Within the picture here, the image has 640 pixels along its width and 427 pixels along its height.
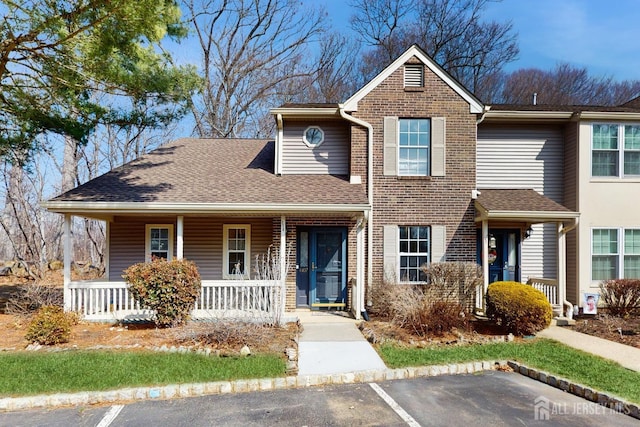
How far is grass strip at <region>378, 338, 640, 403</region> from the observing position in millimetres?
5453

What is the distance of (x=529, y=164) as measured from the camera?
11.4 metres

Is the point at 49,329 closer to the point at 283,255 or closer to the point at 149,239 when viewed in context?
the point at 149,239

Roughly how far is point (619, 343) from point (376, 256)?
534 centimetres

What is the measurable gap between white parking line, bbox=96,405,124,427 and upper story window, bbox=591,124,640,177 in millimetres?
12367

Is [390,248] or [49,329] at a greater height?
[390,248]

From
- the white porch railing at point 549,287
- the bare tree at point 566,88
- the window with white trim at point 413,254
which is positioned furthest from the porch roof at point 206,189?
the bare tree at point 566,88

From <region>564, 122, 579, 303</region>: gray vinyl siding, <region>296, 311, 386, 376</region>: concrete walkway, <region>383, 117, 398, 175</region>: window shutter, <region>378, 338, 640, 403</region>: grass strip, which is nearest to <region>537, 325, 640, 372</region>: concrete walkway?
<region>378, 338, 640, 403</region>: grass strip

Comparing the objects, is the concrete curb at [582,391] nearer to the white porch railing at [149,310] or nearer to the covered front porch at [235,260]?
the covered front porch at [235,260]

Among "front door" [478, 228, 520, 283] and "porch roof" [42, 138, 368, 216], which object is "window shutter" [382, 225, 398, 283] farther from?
"front door" [478, 228, 520, 283]

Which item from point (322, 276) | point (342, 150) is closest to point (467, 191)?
point (342, 150)

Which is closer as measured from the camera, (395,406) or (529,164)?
(395,406)

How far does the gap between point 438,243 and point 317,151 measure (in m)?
4.24

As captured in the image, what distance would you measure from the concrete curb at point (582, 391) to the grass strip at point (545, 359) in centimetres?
20

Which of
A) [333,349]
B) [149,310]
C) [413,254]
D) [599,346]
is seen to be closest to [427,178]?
[413,254]
